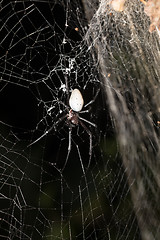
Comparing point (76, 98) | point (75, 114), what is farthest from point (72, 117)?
point (76, 98)

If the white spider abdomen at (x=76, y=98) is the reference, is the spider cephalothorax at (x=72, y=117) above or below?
below

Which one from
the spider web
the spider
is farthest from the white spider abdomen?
the spider web

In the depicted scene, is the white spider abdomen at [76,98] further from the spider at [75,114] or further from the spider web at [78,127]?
the spider web at [78,127]

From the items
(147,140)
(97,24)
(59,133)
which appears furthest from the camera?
(147,140)

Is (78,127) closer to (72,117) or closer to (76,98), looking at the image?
(72,117)

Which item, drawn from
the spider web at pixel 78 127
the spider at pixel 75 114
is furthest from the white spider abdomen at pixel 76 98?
the spider web at pixel 78 127

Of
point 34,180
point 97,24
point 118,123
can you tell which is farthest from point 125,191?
point 97,24

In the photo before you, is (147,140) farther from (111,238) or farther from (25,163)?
(25,163)

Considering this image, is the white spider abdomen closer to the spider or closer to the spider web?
the spider
